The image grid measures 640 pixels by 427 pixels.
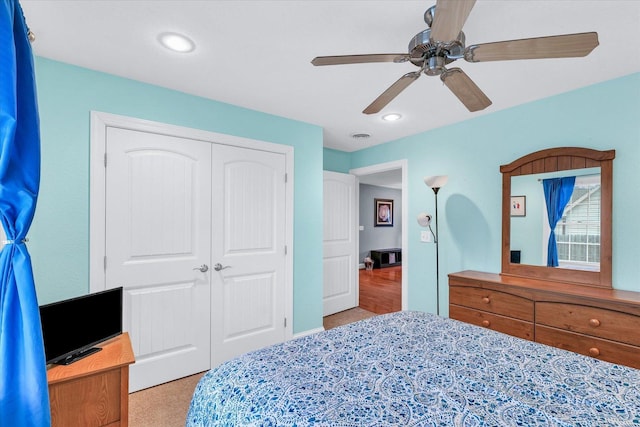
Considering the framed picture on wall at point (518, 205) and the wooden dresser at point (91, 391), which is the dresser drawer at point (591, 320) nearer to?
the framed picture on wall at point (518, 205)

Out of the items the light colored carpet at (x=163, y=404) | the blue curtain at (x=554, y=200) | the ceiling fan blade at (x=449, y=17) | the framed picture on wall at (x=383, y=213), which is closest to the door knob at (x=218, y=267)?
the light colored carpet at (x=163, y=404)

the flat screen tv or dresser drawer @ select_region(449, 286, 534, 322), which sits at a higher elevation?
the flat screen tv

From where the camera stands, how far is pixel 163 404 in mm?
2188

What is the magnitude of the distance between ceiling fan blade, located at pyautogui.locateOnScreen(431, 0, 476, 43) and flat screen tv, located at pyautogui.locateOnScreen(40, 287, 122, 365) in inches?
82.1

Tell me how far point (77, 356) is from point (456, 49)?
7.73 ft

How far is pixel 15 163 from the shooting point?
1.03 m

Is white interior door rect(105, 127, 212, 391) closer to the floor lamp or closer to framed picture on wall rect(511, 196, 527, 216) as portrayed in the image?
the floor lamp

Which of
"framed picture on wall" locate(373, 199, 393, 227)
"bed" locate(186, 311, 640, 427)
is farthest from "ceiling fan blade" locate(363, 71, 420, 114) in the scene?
"framed picture on wall" locate(373, 199, 393, 227)

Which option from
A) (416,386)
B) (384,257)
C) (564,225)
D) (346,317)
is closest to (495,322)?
(564,225)

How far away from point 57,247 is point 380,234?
7.12 metres

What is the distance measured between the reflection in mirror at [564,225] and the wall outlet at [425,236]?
850mm

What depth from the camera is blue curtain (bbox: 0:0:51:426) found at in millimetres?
1009

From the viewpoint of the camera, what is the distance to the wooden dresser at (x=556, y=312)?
6.31 ft

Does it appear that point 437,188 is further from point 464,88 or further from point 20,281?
point 20,281
